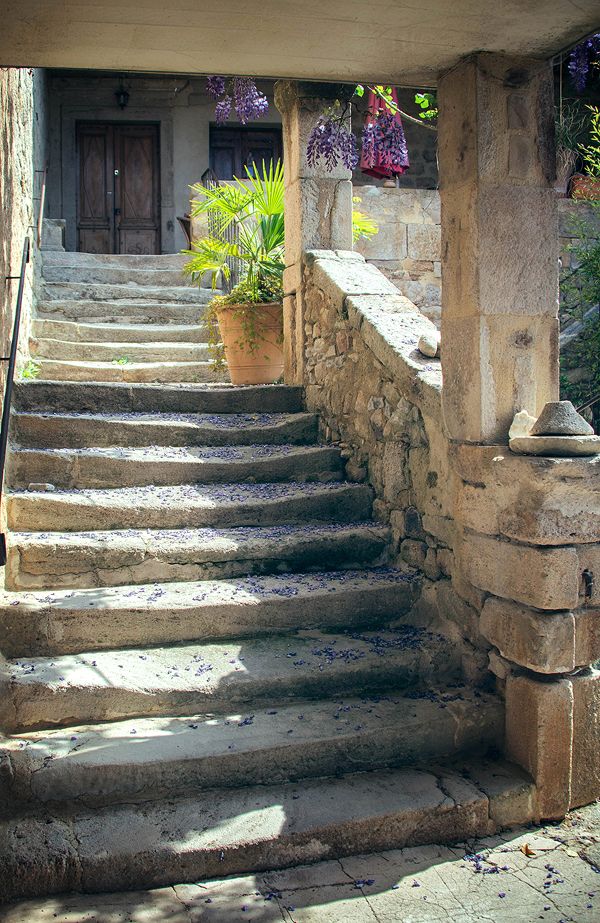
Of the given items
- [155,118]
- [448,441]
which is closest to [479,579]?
[448,441]

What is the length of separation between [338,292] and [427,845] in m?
2.78

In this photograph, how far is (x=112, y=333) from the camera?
6805 mm

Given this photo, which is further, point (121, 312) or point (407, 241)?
point (407, 241)

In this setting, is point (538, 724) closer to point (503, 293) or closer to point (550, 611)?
point (550, 611)

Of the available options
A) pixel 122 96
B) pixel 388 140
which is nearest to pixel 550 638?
pixel 388 140

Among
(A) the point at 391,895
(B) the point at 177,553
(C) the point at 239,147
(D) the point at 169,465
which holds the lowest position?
(A) the point at 391,895

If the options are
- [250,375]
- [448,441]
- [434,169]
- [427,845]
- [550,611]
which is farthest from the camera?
[434,169]

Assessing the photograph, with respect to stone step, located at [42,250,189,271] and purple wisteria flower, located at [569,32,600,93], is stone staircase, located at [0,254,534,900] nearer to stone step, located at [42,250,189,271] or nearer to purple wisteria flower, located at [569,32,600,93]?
purple wisteria flower, located at [569,32,600,93]

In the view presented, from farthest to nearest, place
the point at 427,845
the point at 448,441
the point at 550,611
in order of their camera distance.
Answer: the point at 448,441 < the point at 550,611 < the point at 427,845

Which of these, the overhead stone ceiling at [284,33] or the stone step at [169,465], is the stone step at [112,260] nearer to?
the stone step at [169,465]

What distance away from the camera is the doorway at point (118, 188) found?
12.2 meters

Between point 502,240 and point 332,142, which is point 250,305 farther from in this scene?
point 502,240

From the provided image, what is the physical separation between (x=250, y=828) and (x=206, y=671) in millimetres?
672

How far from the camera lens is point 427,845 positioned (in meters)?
2.76
